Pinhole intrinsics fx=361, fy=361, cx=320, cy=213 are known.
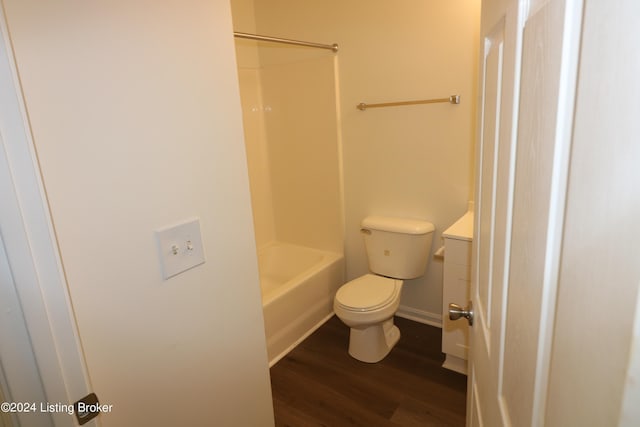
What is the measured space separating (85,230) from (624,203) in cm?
91

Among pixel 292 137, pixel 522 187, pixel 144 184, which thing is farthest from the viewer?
pixel 292 137

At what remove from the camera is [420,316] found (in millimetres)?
2688

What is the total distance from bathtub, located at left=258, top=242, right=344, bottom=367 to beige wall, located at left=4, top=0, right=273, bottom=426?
1.09 metres

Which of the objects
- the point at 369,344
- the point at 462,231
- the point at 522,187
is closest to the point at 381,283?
the point at 369,344

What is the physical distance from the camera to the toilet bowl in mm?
2141

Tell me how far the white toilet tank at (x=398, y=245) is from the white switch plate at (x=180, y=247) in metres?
1.60

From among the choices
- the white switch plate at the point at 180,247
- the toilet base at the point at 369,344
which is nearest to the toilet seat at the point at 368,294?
the toilet base at the point at 369,344

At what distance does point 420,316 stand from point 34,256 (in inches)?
97.3

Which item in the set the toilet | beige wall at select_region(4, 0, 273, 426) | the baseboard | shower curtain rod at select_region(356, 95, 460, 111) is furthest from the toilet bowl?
shower curtain rod at select_region(356, 95, 460, 111)

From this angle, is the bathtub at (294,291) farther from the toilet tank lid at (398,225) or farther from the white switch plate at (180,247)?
the white switch plate at (180,247)

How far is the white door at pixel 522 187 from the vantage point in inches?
14.7

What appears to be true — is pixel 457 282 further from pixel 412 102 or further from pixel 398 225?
pixel 412 102

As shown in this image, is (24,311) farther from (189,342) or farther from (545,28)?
(545,28)

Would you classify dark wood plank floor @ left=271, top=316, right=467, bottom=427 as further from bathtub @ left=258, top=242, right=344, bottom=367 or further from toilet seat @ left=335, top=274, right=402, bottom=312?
toilet seat @ left=335, top=274, right=402, bottom=312
